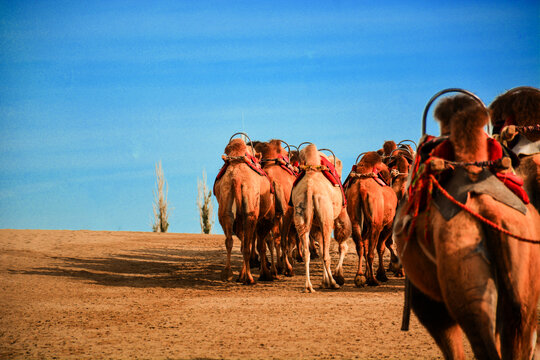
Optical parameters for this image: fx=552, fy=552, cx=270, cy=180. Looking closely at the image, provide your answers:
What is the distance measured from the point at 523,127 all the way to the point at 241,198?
7.02 m

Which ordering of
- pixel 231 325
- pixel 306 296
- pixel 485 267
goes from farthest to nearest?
pixel 306 296 → pixel 231 325 → pixel 485 267

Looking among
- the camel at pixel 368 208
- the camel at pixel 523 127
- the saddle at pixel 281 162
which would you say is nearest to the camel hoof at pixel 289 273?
the camel at pixel 368 208

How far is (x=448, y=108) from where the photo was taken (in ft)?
13.4

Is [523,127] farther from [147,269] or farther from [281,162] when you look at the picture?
[147,269]

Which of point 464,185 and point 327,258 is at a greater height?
point 464,185

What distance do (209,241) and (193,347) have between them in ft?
57.7

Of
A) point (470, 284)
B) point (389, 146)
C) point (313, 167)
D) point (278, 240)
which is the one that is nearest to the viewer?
point (470, 284)

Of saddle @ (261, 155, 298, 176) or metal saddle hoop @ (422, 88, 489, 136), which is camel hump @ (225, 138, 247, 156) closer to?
saddle @ (261, 155, 298, 176)

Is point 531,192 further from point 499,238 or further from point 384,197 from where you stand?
point 384,197

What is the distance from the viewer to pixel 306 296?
1012 centimetres

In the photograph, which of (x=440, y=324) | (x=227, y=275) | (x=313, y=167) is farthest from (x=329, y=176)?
(x=440, y=324)

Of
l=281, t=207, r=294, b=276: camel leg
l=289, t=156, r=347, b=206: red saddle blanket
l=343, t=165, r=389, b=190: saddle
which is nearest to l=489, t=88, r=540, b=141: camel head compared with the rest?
l=289, t=156, r=347, b=206: red saddle blanket

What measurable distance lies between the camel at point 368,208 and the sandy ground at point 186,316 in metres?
0.75

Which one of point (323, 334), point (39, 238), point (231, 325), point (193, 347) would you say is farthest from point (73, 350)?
point (39, 238)
